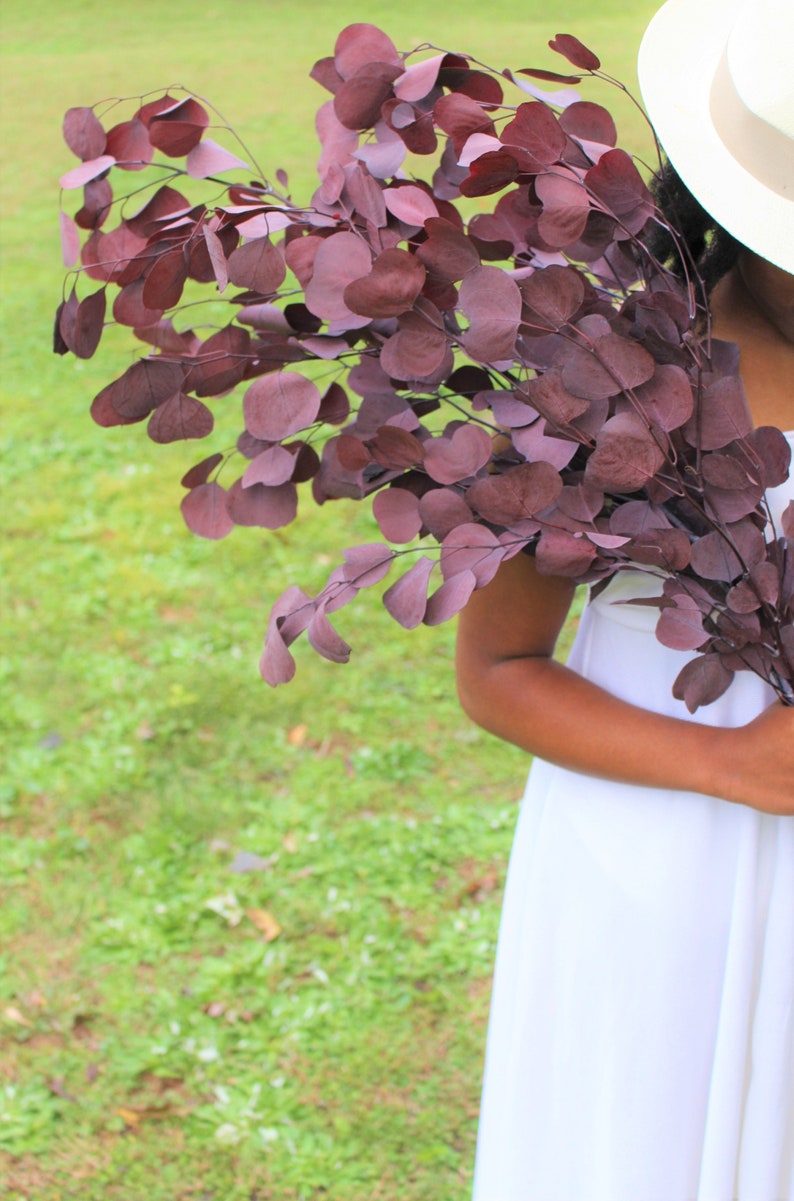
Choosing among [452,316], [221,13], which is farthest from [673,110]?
[221,13]

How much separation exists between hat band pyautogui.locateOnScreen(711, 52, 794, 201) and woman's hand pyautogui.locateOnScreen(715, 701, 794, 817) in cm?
52

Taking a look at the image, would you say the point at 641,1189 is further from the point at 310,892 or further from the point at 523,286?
the point at 310,892

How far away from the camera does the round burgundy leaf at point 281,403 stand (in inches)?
45.7

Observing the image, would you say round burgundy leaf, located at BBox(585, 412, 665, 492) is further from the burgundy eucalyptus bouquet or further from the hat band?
the hat band

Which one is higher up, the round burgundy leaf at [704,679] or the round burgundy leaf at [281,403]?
the round burgundy leaf at [281,403]

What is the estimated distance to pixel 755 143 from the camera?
118cm

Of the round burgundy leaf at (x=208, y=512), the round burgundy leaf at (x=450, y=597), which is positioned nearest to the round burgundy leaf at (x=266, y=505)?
the round burgundy leaf at (x=208, y=512)

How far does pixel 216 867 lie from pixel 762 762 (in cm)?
227

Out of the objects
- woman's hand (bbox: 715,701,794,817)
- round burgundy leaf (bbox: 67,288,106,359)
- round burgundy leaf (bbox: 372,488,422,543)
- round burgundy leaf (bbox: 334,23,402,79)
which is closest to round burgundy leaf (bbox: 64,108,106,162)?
round burgundy leaf (bbox: 67,288,106,359)

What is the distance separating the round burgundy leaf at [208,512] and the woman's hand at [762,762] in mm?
594

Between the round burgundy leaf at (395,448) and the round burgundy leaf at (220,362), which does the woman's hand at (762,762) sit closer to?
the round burgundy leaf at (395,448)

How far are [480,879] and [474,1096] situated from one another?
67cm

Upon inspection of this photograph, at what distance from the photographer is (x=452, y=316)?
3.94ft

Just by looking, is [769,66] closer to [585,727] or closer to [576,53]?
[576,53]
